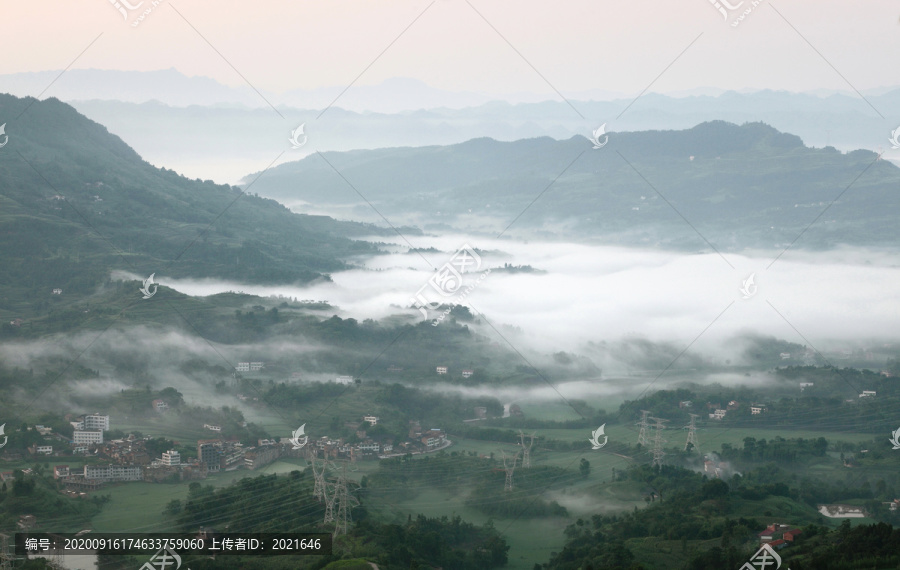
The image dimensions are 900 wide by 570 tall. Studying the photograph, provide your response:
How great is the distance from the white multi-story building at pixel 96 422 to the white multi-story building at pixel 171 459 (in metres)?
2.44

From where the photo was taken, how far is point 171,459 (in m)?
19.3

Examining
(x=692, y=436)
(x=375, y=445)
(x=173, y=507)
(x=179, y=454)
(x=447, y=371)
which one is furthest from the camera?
(x=447, y=371)

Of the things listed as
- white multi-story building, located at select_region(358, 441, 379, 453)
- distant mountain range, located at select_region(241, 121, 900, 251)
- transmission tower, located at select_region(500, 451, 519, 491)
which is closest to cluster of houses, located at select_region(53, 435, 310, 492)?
white multi-story building, located at select_region(358, 441, 379, 453)

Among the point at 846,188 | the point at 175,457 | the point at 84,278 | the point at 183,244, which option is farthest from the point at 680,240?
the point at 175,457

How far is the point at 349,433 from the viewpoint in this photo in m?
22.0

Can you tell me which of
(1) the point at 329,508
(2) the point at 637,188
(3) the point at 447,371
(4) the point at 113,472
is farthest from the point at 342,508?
(2) the point at 637,188

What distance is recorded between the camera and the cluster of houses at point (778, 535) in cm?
1416

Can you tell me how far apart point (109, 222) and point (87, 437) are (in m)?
17.7

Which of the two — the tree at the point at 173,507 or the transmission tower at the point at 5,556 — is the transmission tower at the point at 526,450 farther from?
the transmission tower at the point at 5,556

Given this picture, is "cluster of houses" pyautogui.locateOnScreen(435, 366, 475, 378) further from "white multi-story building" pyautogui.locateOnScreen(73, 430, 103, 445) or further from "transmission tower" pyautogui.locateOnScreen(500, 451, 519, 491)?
"white multi-story building" pyautogui.locateOnScreen(73, 430, 103, 445)

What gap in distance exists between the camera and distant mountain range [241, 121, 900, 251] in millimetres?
58094

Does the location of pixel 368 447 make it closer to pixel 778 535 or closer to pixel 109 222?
pixel 778 535

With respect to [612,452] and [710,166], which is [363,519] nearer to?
[612,452]

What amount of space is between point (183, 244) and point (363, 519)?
78.3ft
